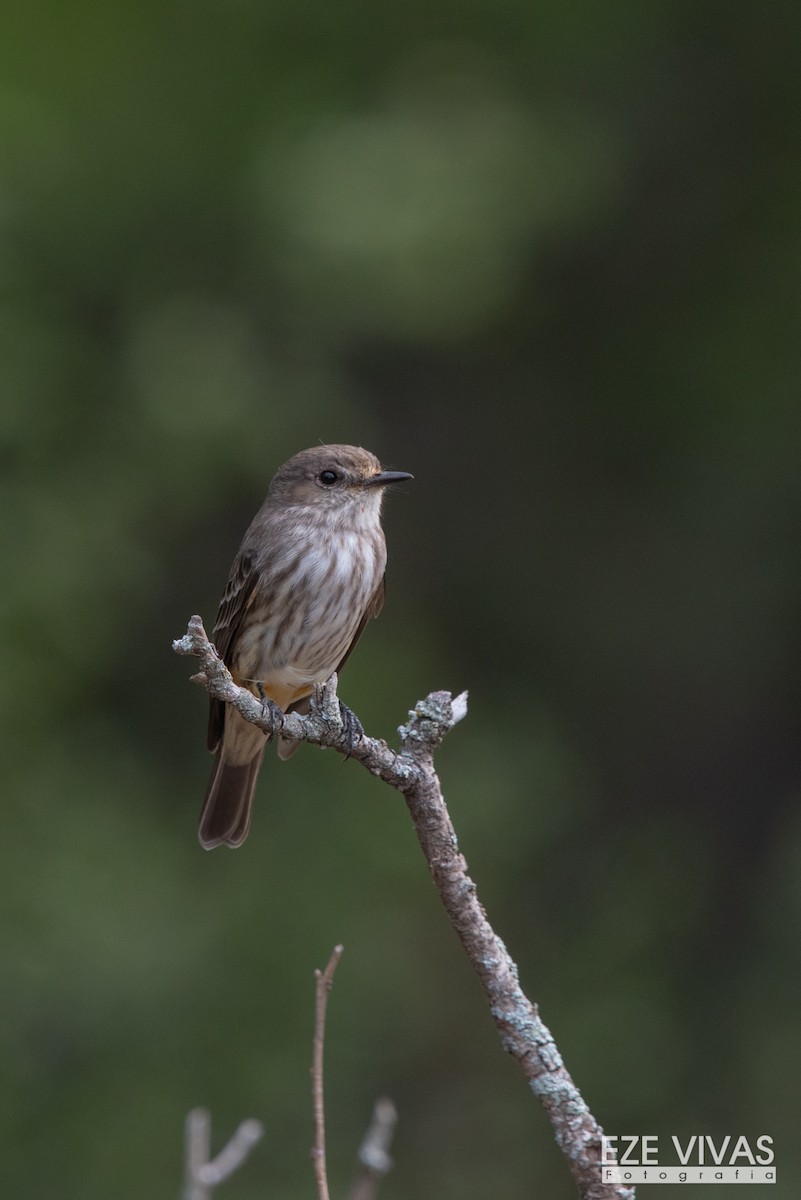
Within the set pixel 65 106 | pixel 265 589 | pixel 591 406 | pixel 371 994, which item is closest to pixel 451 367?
pixel 591 406

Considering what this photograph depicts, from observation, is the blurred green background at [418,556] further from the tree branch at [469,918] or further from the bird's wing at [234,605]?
the tree branch at [469,918]

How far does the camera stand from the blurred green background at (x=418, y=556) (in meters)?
6.55

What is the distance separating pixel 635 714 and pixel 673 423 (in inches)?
58.5

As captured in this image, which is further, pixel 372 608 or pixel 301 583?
pixel 372 608

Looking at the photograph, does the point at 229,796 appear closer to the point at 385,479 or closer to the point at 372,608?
the point at 372,608

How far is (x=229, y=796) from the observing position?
505cm

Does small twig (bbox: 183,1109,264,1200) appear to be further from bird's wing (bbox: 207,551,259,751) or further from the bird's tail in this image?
the bird's tail

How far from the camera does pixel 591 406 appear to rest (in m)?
8.14

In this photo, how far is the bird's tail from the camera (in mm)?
5004

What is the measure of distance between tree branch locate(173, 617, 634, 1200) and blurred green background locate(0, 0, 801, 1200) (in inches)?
150

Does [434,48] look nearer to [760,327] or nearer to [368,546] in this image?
[760,327]

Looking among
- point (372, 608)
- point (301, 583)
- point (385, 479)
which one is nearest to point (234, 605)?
point (301, 583)

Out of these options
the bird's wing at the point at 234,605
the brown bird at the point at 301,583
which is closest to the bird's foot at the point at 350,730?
the brown bird at the point at 301,583

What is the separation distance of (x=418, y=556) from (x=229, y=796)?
10.3 ft
